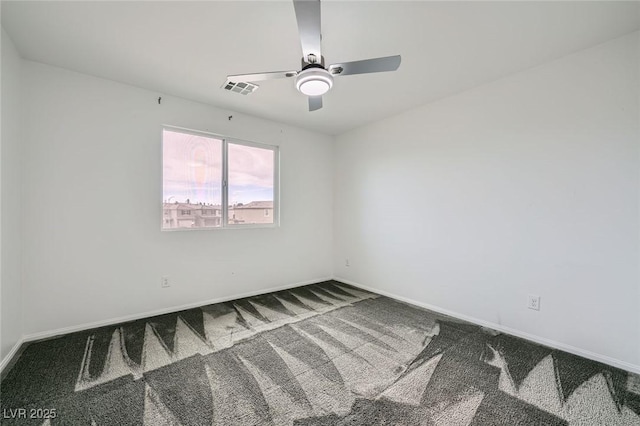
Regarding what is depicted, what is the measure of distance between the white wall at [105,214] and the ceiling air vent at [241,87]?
652 millimetres

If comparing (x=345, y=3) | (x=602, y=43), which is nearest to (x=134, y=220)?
(x=345, y=3)

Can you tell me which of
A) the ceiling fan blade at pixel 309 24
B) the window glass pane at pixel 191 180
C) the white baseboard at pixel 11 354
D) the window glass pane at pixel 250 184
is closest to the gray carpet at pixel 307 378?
the white baseboard at pixel 11 354

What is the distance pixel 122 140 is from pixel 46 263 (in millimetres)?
1382

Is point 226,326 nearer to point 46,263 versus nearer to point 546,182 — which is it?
point 46,263

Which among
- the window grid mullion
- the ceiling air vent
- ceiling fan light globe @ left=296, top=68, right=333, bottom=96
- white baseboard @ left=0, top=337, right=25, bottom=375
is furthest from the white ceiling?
white baseboard @ left=0, top=337, right=25, bottom=375

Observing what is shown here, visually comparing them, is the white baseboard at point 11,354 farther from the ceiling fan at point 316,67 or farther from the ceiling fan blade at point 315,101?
the ceiling fan blade at point 315,101

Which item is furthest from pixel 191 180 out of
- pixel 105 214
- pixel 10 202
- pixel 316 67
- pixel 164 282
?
pixel 316 67

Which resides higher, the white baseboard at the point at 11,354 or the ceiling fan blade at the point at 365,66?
the ceiling fan blade at the point at 365,66

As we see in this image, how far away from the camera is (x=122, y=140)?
281 centimetres

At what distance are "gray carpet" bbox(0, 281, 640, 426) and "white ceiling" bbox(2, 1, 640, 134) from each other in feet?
8.45

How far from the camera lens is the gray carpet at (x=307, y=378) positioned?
5.13ft

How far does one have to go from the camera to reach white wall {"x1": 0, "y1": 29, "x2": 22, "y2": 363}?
2008 millimetres

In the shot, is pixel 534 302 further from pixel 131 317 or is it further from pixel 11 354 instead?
pixel 11 354

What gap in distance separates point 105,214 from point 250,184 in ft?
5.52
